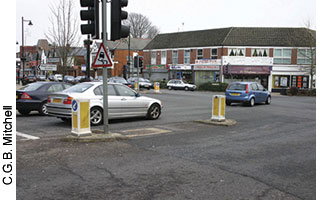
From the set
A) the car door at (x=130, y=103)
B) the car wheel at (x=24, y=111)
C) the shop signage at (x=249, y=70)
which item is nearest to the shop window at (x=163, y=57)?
the shop signage at (x=249, y=70)

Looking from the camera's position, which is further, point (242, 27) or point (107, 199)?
point (242, 27)

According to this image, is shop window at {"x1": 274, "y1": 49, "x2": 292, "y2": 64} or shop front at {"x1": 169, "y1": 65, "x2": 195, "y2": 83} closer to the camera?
shop window at {"x1": 274, "y1": 49, "x2": 292, "y2": 64}

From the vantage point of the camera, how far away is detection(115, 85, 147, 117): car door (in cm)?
1165

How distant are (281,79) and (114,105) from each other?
38023mm

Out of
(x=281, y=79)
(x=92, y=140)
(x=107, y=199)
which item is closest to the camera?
(x=107, y=199)

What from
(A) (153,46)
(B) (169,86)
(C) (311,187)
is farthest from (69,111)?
(A) (153,46)

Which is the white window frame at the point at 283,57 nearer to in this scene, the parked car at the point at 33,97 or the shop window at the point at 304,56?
the shop window at the point at 304,56

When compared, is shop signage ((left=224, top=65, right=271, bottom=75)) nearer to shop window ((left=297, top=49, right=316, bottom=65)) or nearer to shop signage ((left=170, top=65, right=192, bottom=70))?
shop window ((left=297, top=49, right=316, bottom=65))

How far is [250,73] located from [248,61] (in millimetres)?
1653

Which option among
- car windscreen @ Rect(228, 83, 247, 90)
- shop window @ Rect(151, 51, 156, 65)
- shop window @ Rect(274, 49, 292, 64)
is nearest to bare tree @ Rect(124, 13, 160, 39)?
shop window @ Rect(151, 51, 156, 65)

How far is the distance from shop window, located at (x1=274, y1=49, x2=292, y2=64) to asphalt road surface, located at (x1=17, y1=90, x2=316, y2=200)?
122 feet

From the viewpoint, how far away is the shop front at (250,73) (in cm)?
4519

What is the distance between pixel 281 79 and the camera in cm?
4475

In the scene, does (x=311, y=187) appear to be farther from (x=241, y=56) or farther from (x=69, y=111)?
(x=241, y=56)
